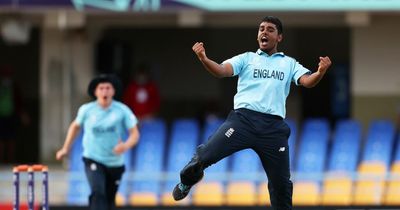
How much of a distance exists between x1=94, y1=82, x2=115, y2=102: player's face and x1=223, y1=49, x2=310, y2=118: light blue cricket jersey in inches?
101

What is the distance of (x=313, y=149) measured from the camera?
1563 cm

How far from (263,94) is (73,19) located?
8.13 m

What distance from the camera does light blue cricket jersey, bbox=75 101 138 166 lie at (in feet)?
35.7

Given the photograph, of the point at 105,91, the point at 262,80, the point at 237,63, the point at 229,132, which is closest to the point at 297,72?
the point at 262,80

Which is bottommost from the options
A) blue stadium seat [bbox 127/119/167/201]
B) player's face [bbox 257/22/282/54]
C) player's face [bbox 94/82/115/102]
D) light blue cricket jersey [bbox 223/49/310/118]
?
blue stadium seat [bbox 127/119/167/201]

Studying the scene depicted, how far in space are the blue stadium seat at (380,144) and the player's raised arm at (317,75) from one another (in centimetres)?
711

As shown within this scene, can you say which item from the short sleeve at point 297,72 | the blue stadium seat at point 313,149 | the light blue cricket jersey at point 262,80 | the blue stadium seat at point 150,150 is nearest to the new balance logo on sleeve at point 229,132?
the light blue cricket jersey at point 262,80

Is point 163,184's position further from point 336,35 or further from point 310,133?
point 336,35

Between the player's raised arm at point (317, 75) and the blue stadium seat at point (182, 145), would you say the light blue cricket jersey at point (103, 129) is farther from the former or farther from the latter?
the blue stadium seat at point (182, 145)

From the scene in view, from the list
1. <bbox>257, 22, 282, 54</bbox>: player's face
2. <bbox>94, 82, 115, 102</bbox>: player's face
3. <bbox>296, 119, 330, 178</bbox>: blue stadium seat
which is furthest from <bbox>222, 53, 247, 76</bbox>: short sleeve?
<bbox>296, 119, 330, 178</bbox>: blue stadium seat

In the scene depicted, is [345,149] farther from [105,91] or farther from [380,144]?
[105,91]

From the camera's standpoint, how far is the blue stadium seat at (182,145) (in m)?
15.6

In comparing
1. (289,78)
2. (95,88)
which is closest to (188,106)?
(95,88)

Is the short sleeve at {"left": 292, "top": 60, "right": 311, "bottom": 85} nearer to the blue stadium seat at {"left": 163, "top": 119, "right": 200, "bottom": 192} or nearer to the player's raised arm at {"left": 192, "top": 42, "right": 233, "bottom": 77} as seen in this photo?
the player's raised arm at {"left": 192, "top": 42, "right": 233, "bottom": 77}
